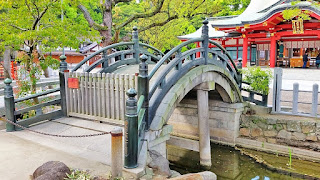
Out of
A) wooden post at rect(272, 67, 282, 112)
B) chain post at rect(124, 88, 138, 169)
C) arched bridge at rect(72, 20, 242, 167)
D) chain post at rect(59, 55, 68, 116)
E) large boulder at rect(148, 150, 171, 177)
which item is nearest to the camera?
chain post at rect(124, 88, 138, 169)

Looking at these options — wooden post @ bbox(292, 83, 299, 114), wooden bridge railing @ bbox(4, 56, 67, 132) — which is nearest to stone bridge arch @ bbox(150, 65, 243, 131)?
wooden post @ bbox(292, 83, 299, 114)

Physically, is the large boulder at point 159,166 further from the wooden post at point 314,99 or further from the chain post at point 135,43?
the wooden post at point 314,99

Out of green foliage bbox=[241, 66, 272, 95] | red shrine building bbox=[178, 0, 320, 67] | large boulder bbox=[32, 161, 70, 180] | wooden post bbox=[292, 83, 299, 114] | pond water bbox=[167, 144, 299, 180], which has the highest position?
red shrine building bbox=[178, 0, 320, 67]

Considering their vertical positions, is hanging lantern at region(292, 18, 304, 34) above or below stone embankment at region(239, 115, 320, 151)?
above

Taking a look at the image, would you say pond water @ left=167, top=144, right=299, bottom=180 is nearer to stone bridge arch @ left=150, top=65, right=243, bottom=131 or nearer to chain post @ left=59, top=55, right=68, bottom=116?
stone bridge arch @ left=150, top=65, right=243, bottom=131

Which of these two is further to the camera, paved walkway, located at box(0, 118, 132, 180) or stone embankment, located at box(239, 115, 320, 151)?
stone embankment, located at box(239, 115, 320, 151)

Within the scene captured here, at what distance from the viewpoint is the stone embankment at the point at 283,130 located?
934 centimetres

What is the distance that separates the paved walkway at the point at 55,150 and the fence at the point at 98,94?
313 millimetres

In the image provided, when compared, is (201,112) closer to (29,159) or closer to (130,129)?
(130,129)

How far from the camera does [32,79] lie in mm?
8836

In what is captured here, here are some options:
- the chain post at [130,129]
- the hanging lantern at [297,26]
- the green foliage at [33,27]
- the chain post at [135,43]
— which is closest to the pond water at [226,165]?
the chain post at [135,43]

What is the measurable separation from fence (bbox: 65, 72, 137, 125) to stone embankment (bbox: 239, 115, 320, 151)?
6.16 metres

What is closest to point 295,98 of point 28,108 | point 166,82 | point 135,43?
point 166,82

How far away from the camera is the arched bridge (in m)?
5.34
